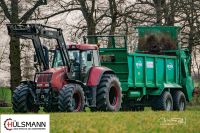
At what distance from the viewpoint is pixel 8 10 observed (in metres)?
35.8

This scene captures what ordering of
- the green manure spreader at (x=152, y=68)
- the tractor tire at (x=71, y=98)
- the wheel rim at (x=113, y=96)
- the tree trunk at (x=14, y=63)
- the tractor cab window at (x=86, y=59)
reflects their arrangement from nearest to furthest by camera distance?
the tractor tire at (x=71, y=98) → the tractor cab window at (x=86, y=59) → the wheel rim at (x=113, y=96) → the green manure spreader at (x=152, y=68) → the tree trunk at (x=14, y=63)

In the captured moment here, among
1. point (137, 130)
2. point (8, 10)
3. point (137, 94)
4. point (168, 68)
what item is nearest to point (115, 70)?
point (137, 94)

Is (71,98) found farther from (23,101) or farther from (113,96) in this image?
(113,96)

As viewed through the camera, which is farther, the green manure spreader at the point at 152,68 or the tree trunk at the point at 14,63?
the tree trunk at the point at 14,63

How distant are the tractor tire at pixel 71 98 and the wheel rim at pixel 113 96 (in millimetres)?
2341

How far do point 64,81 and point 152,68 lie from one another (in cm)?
571

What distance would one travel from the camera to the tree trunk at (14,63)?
3603cm

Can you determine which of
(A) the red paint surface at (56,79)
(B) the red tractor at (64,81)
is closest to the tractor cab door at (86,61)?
(B) the red tractor at (64,81)

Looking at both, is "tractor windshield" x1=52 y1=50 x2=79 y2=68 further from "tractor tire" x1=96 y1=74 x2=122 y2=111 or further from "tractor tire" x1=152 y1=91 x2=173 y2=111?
"tractor tire" x1=152 y1=91 x2=173 y2=111

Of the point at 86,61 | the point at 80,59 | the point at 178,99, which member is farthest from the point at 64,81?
the point at 178,99

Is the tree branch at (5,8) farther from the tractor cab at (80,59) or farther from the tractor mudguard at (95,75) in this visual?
the tractor mudguard at (95,75)

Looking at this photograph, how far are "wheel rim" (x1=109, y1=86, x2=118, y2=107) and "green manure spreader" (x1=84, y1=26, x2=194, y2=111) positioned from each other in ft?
4.04

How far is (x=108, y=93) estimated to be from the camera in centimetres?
2361

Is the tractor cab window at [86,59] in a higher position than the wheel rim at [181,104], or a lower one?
higher
